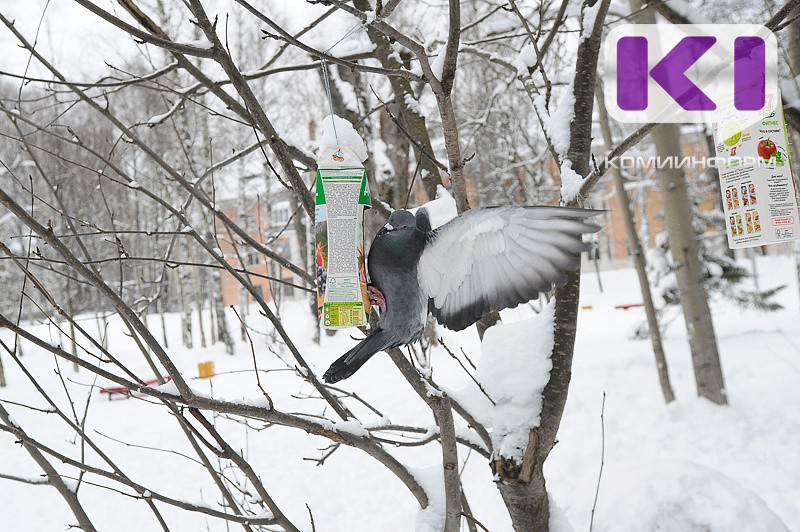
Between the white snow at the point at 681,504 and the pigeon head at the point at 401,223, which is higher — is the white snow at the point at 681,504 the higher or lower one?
the lower one

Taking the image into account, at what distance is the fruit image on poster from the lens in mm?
1084

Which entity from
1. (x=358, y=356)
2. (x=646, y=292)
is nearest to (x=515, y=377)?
(x=358, y=356)

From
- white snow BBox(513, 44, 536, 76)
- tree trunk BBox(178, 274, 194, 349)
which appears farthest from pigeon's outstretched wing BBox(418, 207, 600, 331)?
tree trunk BBox(178, 274, 194, 349)

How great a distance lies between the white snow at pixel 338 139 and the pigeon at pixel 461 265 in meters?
0.14

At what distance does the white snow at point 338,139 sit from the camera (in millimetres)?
881

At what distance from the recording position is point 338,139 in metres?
0.89

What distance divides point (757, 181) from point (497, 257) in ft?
2.04

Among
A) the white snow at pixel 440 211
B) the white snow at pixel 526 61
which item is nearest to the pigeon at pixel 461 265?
the white snow at pixel 440 211

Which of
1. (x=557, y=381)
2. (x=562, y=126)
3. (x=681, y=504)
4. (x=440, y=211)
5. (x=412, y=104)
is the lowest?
(x=681, y=504)

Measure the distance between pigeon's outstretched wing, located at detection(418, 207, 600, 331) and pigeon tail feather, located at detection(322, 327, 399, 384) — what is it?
0.10 m

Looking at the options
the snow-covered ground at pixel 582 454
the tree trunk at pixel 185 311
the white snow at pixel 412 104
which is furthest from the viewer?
the tree trunk at pixel 185 311

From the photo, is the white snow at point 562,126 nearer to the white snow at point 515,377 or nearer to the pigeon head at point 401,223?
the white snow at point 515,377

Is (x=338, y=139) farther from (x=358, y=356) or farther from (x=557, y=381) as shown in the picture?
(x=557, y=381)

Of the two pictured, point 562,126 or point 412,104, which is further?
point 412,104
